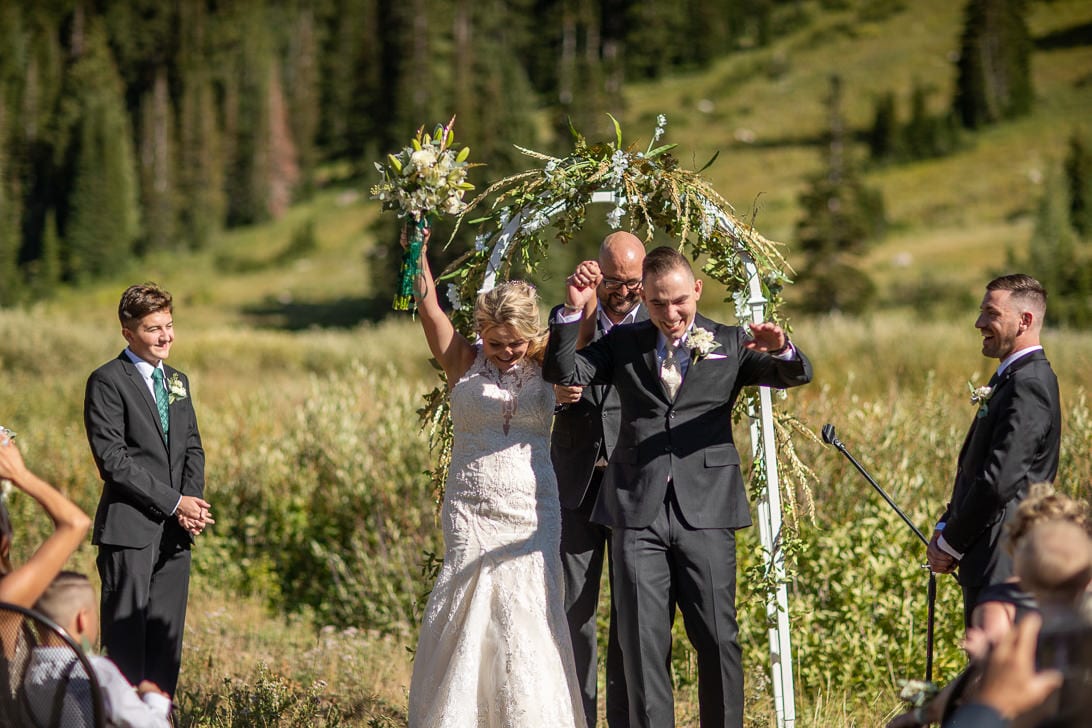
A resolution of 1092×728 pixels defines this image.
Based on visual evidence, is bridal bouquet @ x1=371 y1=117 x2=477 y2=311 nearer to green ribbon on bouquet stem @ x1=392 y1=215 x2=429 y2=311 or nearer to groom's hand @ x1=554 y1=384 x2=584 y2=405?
green ribbon on bouquet stem @ x1=392 y1=215 x2=429 y2=311

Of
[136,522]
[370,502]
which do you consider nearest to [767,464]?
[136,522]

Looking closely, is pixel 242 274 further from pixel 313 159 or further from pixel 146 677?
pixel 146 677

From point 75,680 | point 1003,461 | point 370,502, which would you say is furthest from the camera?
point 370,502

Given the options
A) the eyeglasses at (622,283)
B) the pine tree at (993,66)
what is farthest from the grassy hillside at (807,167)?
the eyeglasses at (622,283)

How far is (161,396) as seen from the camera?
5.58 metres

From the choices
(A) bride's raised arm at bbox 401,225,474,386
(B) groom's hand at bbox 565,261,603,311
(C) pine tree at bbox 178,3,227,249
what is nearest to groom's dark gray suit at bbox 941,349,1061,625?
(B) groom's hand at bbox 565,261,603,311

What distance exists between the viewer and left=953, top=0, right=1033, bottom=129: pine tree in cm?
6394

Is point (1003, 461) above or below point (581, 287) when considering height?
below

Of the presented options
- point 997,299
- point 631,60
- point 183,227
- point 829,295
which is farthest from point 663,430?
point 631,60

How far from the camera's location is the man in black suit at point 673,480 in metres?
4.95

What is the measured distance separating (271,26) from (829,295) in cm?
6054

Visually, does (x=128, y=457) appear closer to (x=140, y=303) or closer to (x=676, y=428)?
(x=140, y=303)

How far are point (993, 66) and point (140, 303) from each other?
226ft

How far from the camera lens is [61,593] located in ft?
11.2
